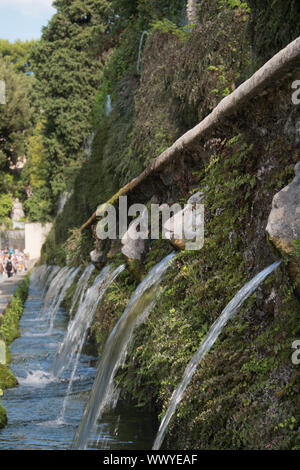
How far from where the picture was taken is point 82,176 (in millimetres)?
21281

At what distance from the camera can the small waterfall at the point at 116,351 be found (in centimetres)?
541

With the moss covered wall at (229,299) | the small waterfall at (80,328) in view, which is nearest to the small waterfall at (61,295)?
the small waterfall at (80,328)

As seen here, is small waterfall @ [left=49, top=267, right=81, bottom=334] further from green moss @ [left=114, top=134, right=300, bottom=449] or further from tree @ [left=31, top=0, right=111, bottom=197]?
tree @ [left=31, top=0, right=111, bottom=197]

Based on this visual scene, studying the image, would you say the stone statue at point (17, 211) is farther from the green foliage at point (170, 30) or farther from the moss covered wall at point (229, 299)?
the moss covered wall at point (229, 299)

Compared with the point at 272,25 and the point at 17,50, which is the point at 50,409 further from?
the point at 17,50

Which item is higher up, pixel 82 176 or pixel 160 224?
pixel 82 176

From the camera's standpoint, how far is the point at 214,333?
3.95 metres

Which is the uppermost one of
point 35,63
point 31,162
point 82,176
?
point 35,63

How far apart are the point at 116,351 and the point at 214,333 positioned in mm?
2070

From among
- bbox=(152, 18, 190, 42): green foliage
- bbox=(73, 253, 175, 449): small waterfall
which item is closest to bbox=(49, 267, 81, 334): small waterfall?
bbox=(152, 18, 190, 42): green foliage

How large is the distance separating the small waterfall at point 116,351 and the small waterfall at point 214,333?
1380 mm
